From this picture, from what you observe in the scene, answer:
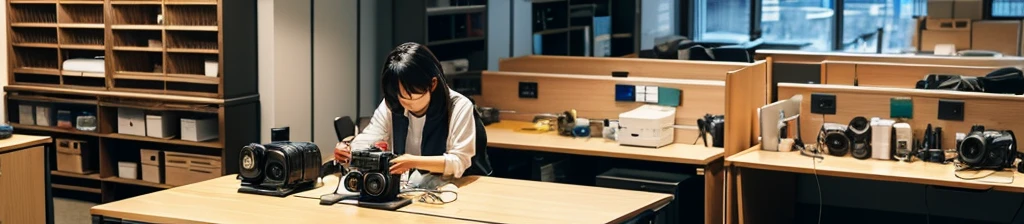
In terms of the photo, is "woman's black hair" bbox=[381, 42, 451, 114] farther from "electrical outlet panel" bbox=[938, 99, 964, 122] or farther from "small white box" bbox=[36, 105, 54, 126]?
"small white box" bbox=[36, 105, 54, 126]

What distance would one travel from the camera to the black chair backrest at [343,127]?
584cm

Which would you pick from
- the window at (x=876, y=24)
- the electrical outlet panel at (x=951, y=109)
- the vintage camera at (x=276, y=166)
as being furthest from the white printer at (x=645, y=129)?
the window at (x=876, y=24)

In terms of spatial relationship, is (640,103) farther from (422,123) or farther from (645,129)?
(422,123)

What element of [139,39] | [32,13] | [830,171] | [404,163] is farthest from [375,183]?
[32,13]

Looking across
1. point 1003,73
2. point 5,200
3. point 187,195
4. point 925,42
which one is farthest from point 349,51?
point 925,42

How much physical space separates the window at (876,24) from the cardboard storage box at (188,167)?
7192 mm

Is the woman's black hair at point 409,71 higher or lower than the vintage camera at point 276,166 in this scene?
higher

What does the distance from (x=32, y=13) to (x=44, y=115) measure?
0.66 metres

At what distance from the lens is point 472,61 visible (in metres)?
7.96

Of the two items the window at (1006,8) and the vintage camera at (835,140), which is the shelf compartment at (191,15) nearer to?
the vintage camera at (835,140)

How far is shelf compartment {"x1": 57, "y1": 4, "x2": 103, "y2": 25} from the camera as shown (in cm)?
714

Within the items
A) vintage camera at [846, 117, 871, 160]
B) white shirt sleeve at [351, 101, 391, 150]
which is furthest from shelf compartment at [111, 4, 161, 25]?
vintage camera at [846, 117, 871, 160]

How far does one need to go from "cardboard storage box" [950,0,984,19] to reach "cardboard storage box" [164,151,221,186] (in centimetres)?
657

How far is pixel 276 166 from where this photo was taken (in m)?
4.07
